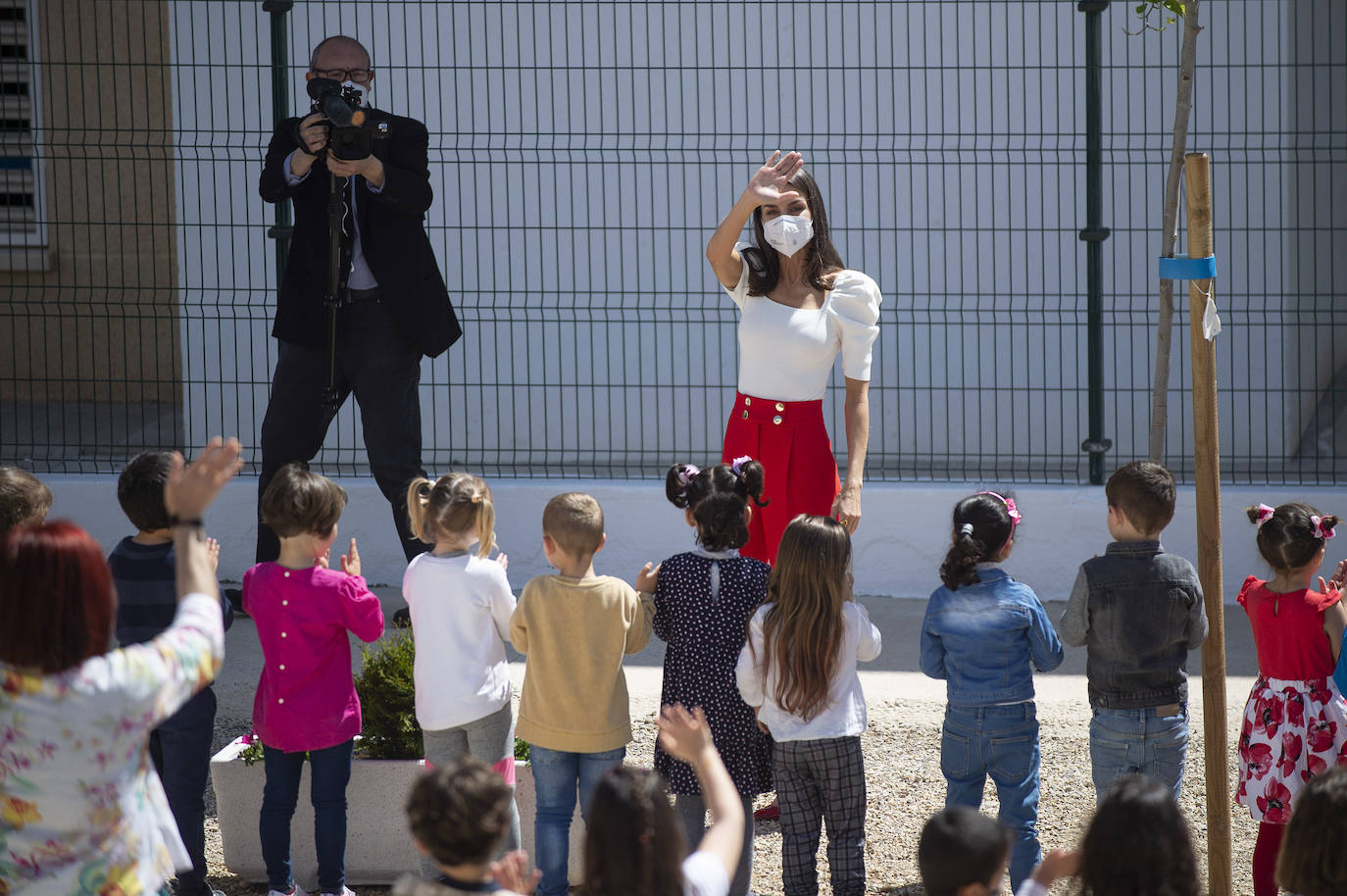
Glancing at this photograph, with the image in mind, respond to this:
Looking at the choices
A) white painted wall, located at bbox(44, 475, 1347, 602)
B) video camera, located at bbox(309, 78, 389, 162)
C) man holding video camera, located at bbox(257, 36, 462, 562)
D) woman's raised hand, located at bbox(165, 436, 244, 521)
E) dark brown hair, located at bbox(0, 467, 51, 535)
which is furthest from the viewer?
white painted wall, located at bbox(44, 475, 1347, 602)

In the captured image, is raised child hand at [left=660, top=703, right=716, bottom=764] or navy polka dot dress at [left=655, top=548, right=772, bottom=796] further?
navy polka dot dress at [left=655, top=548, right=772, bottom=796]

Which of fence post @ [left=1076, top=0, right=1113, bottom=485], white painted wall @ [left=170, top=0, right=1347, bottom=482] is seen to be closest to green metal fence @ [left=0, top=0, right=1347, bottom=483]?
white painted wall @ [left=170, top=0, right=1347, bottom=482]

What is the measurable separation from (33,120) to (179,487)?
6305 mm

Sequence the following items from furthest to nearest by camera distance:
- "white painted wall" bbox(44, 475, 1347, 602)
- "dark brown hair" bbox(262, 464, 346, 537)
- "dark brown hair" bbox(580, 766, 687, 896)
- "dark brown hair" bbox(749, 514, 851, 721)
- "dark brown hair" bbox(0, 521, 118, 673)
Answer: "white painted wall" bbox(44, 475, 1347, 602)
"dark brown hair" bbox(262, 464, 346, 537)
"dark brown hair" bbox(749, 514, 851, 721)
"dark brown hair" bbox(0, 521, 118, 673)
"dark brown hair" bbox(580, 766, 687, 896)

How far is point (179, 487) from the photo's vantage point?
2.36 meters

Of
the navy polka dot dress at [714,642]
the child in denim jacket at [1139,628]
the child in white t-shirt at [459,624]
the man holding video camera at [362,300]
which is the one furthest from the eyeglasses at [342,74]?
the child in denim jacket at [1139,628]

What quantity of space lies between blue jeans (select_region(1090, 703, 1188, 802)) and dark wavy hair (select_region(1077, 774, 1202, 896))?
1.25 m

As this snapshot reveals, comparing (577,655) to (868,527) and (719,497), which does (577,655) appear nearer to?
(719,497)

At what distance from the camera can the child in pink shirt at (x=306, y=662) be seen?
3.30 meters

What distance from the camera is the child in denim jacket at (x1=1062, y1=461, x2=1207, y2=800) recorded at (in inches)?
131

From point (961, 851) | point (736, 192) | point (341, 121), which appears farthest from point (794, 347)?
point (736, 192)

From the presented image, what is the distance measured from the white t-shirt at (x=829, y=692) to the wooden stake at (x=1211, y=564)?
81 cm

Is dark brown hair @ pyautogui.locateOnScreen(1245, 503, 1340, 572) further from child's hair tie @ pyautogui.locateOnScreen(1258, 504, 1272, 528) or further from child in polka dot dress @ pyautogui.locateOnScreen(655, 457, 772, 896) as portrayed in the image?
child in polka dot dress @ pyautogui.locateOnScreen(655, 457, 772, 896)

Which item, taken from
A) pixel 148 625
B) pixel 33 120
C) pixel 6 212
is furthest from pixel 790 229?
pixel 6 212
